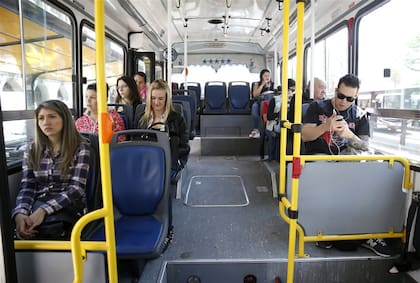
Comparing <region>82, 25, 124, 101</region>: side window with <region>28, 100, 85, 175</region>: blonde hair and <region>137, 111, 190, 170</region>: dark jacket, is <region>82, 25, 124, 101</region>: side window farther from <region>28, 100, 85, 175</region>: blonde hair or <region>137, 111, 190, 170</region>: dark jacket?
<region>28, 100, 85, 175</region>: blonde hair

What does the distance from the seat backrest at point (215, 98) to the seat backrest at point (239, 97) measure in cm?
18

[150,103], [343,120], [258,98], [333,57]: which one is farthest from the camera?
[258,98]

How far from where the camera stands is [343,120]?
2.53 meters

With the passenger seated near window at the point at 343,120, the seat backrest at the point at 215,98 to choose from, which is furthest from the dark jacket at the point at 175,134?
the seat backrest at the point at 215,98

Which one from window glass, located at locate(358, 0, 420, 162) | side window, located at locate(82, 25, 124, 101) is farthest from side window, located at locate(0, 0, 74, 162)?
window glass, located at locate(358, 0, 420, 162)

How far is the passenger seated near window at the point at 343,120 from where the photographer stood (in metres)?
2.52

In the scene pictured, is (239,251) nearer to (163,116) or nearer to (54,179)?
(54,179)

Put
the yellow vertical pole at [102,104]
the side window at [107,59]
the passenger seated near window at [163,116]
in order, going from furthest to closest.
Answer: the side window at [107,59] < the passenger seated near window at [163,116] < the yellow vertical pole at [102,104]

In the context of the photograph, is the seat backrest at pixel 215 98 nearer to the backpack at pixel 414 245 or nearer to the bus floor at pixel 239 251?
the bus floor at pixel 239 251

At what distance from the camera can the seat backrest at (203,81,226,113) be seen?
7.77 meters

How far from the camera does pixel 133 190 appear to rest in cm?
214

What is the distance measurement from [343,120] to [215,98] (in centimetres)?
543

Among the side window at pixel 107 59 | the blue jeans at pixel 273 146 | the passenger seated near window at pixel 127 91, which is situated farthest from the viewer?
the blue jeans at pixel 273 146

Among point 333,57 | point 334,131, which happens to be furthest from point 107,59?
point 334,131
